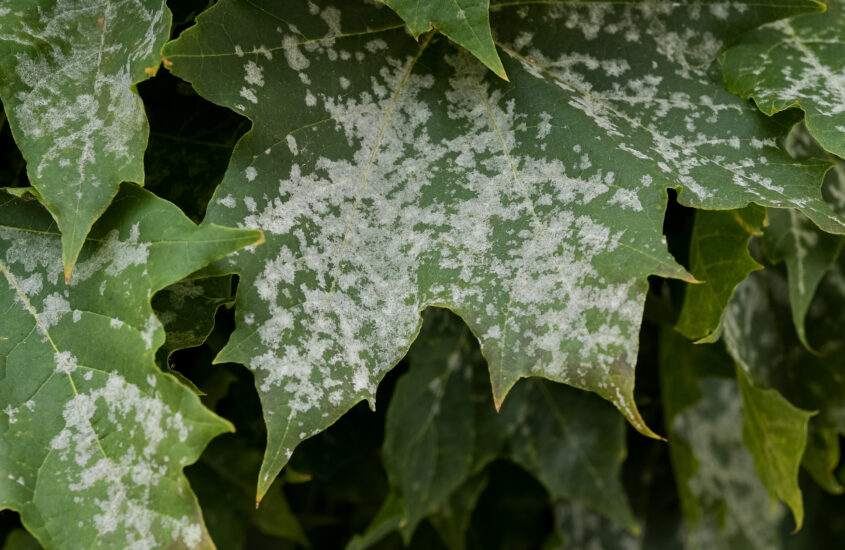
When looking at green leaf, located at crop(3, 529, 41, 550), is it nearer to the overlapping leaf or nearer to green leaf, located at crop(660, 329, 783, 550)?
the overlapping leaf

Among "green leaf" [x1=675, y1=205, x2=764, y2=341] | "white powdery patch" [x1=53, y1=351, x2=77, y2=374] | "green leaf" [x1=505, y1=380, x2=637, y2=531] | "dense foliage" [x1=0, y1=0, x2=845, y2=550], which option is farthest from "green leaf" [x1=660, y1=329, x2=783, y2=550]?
"white powdery patch" [x1=53, y1=351, x2=77, y2=374]

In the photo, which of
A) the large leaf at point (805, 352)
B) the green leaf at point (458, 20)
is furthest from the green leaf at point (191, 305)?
the large leaf at point (805, 352)

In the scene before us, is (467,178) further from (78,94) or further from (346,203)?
(78,94)

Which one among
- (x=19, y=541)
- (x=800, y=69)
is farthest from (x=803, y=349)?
(x=19, y=541)

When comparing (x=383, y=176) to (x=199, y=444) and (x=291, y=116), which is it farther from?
(x=199, y=444)

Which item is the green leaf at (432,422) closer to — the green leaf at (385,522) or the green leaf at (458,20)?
the green leaf at (385,522)

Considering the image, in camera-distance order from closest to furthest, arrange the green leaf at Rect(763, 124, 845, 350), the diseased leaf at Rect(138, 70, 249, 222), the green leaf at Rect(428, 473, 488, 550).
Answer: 1. the diseased leaf at Rect(138, 70, 249, 222)
2. the green leaf at Rect(763, 124, 845, 350)
3. the green leaf at Rect(428, 473, 488, 550)

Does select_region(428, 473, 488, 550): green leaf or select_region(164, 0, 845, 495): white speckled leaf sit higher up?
select_region(164, 0, 845, 495): white speckled leaf
